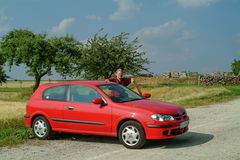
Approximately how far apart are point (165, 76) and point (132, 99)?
160 feet

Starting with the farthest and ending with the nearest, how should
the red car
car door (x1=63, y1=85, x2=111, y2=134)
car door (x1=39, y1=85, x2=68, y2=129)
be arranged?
car door (x1=39, y1=85, x2=68, y2=129) < car door (x1=63, y1=85, x2=111, y2=134) < the red car

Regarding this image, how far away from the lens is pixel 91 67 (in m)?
43.6

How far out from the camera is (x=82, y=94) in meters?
10.8

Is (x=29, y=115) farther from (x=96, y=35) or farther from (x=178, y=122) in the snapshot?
(x=96, y=35)

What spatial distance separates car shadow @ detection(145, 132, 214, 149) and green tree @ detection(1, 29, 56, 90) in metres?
49.0

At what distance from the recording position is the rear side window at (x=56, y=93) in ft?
36.4

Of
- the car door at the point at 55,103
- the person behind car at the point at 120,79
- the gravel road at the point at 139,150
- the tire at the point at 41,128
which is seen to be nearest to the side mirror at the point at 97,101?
the gravel road at the point at 139,150

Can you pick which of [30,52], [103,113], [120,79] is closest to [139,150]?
[103,113]

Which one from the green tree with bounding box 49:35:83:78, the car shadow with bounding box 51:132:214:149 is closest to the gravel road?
the car shadow with bounding box 51:132:214:149

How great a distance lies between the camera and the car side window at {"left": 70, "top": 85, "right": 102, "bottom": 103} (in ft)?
34.8

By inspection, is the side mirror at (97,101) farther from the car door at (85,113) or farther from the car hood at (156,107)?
the car hood at (156,107)

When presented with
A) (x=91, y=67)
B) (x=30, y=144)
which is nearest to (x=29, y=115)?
(x=30, y=144)

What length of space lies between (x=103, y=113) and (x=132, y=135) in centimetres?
87

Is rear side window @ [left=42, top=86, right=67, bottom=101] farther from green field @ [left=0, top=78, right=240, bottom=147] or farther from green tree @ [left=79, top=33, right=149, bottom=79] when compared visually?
green tree @ [left=79, top=33, right=149, bottom=79]
